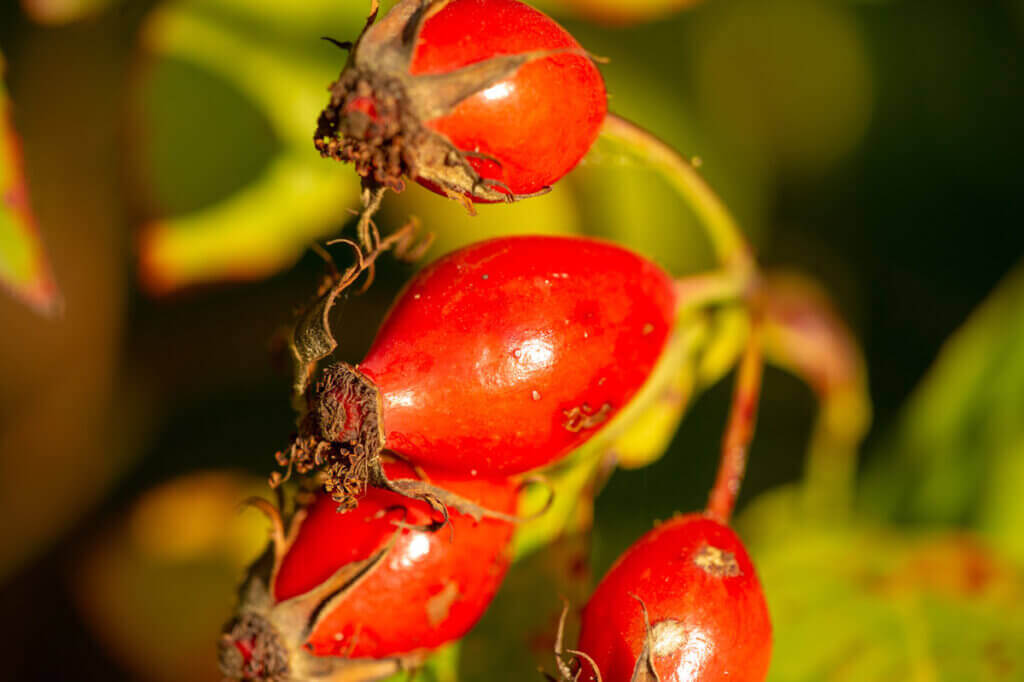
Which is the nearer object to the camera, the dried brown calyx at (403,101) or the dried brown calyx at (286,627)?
the dried brown calyx at (403,101)

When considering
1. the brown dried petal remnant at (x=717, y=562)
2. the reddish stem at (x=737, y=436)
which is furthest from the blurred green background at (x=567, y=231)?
the brown dried petal remnant at (x=717, y=562)

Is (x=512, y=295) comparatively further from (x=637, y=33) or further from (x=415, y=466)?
(x=637, y=33)

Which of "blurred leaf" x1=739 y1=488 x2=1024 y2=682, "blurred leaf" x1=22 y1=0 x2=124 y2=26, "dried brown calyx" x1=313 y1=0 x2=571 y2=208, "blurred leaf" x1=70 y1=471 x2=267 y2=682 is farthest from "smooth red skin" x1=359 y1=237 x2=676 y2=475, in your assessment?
"blurred leaf" x1=22 y1=0 x2=124 y2=26

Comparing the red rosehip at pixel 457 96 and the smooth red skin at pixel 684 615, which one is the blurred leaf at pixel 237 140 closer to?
the red rosehip at pixel 457 96

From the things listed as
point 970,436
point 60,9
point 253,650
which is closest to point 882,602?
point 970,436

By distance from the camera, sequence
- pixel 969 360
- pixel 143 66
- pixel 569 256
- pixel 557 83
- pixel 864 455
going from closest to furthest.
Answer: pixel 557 83 → pixel 569 256 → pixel 969 360 → pixel 864 455 → pixel 143 66

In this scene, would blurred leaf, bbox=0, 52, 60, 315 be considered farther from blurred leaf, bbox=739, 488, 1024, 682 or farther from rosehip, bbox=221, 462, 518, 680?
blurred leaf, bbox=739, 488, 1024, 682

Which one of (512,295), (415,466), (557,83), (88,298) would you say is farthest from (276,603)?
(88,298)
